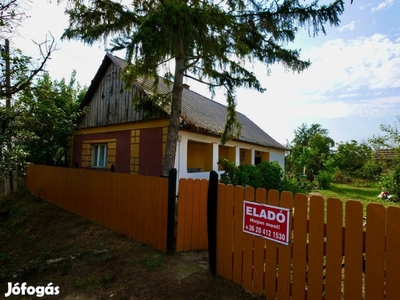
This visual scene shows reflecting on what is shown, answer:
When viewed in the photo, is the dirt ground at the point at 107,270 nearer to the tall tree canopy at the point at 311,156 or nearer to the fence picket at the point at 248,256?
the fence picket at the point at 248,256

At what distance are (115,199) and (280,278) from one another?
4.20m

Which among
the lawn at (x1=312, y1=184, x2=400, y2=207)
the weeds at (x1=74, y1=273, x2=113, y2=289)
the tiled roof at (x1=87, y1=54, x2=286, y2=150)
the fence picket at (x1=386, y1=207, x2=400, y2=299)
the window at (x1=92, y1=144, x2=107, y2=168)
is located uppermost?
the tiled roof at (x1=87, y1=54, x2=286, y2=150)

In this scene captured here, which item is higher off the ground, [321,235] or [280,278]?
[321,235]

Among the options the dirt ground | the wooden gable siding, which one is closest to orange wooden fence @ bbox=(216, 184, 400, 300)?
the dirt ground

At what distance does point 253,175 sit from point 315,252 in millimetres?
5621

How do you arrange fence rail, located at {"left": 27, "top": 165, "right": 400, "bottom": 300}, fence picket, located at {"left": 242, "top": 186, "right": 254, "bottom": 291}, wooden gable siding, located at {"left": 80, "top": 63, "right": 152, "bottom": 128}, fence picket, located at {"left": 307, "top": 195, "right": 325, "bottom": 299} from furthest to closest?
wooden gable siding, located at {"left": 80, "top": 63, "right": 152, "bottom": 128} < fence picket, located at {"left": 242, "top": 186, "right": 254, "bottom": 291} < fence picket, located at {"left": 307, "top": 195, "right": 325, "bottom": 299} < fence rail, located at {"left": 27, "top": 165, "right": 400, "bottom": 300}

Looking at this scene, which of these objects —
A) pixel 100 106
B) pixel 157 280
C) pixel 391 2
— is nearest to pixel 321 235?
pixel 157 280

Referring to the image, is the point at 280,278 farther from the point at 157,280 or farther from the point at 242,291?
the point at 157,280

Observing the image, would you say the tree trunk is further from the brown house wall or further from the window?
the window

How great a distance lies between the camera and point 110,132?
37.3 ft

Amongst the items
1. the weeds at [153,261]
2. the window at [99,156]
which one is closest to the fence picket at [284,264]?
the weeds at [153,261]

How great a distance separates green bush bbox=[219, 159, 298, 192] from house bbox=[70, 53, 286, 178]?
1904 millimetres

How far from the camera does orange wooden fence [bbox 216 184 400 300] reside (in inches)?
81.8

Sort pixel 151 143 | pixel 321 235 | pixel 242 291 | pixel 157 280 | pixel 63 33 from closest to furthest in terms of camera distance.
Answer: pixel 321 235 < pixel 242 291 < pixel 157 280 < pixel 63 33 < pixel 151 143
